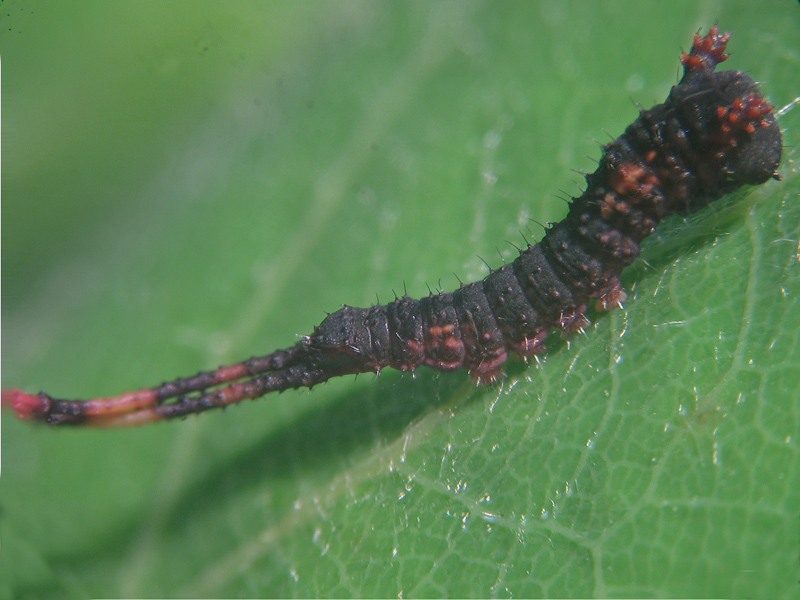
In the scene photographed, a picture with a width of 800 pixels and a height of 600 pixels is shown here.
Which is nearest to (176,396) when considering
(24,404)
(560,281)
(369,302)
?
(24,404)

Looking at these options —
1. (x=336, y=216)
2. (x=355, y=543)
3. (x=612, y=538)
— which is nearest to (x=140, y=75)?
(x=336, y=216)

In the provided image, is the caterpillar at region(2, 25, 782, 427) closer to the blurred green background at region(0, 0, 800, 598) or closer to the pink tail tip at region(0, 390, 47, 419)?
the pink tail tip at region(0, 390, 47, 419)

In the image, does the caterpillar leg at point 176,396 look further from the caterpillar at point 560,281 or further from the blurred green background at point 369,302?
the blurred green background at point 369,302

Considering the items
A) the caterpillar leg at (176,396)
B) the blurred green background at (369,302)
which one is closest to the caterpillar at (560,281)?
the caterpillar leg at (176,396)

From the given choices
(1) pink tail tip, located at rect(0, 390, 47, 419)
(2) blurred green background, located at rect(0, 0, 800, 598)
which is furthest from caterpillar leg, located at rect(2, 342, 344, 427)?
(2) blurred green background, located at rect(0, 0, 800, 598)

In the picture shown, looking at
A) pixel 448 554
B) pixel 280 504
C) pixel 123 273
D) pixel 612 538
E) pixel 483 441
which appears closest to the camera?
pixel 612 538

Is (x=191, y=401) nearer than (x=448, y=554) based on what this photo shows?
No

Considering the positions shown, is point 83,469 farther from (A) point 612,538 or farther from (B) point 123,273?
(A) point 612,538

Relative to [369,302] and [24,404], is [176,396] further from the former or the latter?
[369,302]
